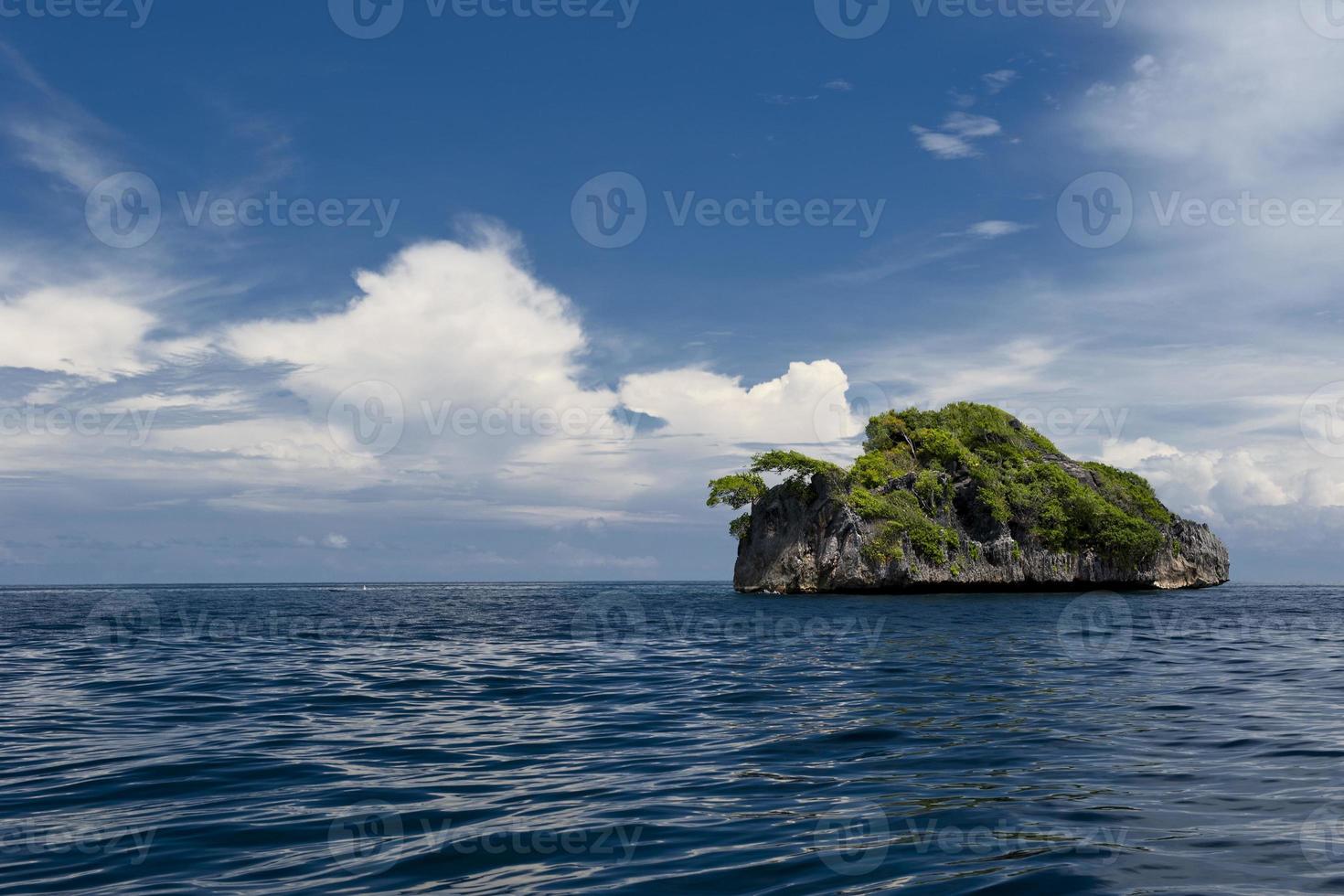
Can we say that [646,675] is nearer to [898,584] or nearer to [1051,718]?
[1051,718]

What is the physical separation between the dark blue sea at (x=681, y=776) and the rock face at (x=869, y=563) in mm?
53495

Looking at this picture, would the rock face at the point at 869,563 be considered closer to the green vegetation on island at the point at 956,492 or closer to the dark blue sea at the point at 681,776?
the green vegetation on island at the point at 956,492

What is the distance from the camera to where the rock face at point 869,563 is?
77625mm

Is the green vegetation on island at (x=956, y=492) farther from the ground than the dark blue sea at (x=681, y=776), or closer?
farther from the ground

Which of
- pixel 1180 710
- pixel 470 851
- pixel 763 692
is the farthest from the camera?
pixel 763 692

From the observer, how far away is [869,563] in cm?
7719

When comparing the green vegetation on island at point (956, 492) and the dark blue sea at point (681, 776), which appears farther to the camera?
the green vegetation on island at point (956, 492)

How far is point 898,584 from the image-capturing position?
77.9m

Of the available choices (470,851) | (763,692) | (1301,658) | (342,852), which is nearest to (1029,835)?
(470,851)

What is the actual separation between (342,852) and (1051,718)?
1119cm

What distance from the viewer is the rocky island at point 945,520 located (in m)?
78.3

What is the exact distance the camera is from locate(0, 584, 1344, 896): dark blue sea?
7418 mm

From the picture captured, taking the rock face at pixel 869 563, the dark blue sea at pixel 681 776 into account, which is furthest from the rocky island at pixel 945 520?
the dark blue sea at pixel 681 776

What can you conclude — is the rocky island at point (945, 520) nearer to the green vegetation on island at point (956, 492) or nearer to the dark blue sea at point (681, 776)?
the green vegetation on island at point (956, 492)
